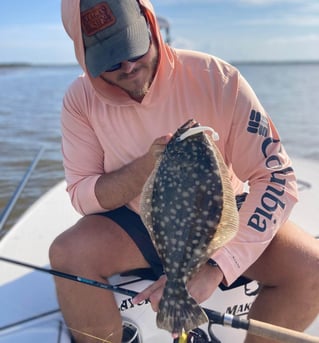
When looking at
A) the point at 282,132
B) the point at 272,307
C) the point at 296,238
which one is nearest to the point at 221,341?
the point at 272,307

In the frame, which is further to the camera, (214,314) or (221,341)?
(221,341)

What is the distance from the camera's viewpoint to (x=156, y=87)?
2.30 metres

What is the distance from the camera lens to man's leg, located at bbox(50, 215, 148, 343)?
214 cm

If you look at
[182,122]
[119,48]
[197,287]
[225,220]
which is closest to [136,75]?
[119,48]

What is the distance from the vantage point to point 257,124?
7.13 ft

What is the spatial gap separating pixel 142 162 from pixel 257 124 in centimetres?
55

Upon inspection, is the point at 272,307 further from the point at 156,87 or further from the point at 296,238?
the point at 156,87

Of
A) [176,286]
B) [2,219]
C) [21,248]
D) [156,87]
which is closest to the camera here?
[176,286]

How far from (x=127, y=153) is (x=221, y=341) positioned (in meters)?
1.05

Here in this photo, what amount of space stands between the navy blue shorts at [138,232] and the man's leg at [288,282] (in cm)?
29

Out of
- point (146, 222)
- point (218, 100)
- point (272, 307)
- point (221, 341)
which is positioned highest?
point (218, 100)

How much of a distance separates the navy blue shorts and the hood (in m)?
0.54

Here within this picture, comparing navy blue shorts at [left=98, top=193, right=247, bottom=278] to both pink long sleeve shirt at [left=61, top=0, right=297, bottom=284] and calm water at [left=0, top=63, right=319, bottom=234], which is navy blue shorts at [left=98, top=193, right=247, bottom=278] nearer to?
pink long sleeve shirt at [left=61, top=0, right=297, bottom=284]

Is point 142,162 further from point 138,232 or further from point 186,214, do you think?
point 186,214
